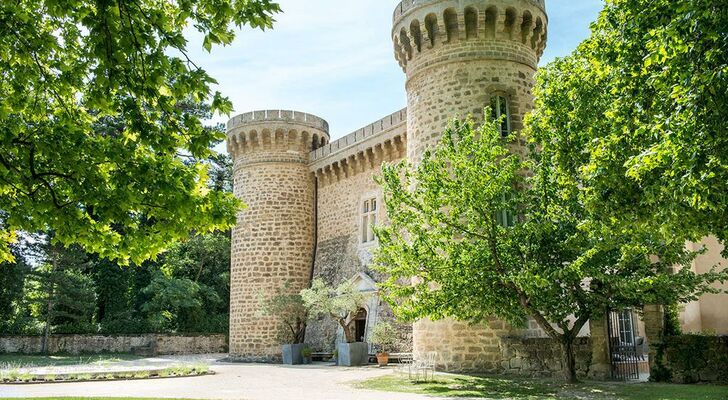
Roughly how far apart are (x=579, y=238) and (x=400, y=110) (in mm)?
12499

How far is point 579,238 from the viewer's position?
11.4m

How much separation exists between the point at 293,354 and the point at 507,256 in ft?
41.8

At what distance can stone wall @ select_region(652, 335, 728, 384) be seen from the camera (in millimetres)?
12453

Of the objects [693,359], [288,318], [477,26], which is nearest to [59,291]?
→ [288,318]

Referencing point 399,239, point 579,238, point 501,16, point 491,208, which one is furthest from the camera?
point 501,16

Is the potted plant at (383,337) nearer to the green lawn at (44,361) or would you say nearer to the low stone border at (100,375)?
the low stone border at (100,375)

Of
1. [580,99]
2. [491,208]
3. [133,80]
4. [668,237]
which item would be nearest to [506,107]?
[491,208]

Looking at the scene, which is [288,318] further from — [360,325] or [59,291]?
[59,291]

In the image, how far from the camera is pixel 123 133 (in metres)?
7.38

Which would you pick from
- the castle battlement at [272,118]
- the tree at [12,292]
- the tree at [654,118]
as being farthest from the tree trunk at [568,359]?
the tree at [12,292]

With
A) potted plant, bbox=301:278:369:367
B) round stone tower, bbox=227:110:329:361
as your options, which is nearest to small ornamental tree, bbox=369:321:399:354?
potted plant, bbox=301:278:369:367

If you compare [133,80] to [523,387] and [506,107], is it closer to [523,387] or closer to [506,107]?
[523,387]

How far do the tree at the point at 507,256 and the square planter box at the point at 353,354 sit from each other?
771cm

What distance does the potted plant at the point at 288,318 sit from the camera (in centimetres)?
2298
